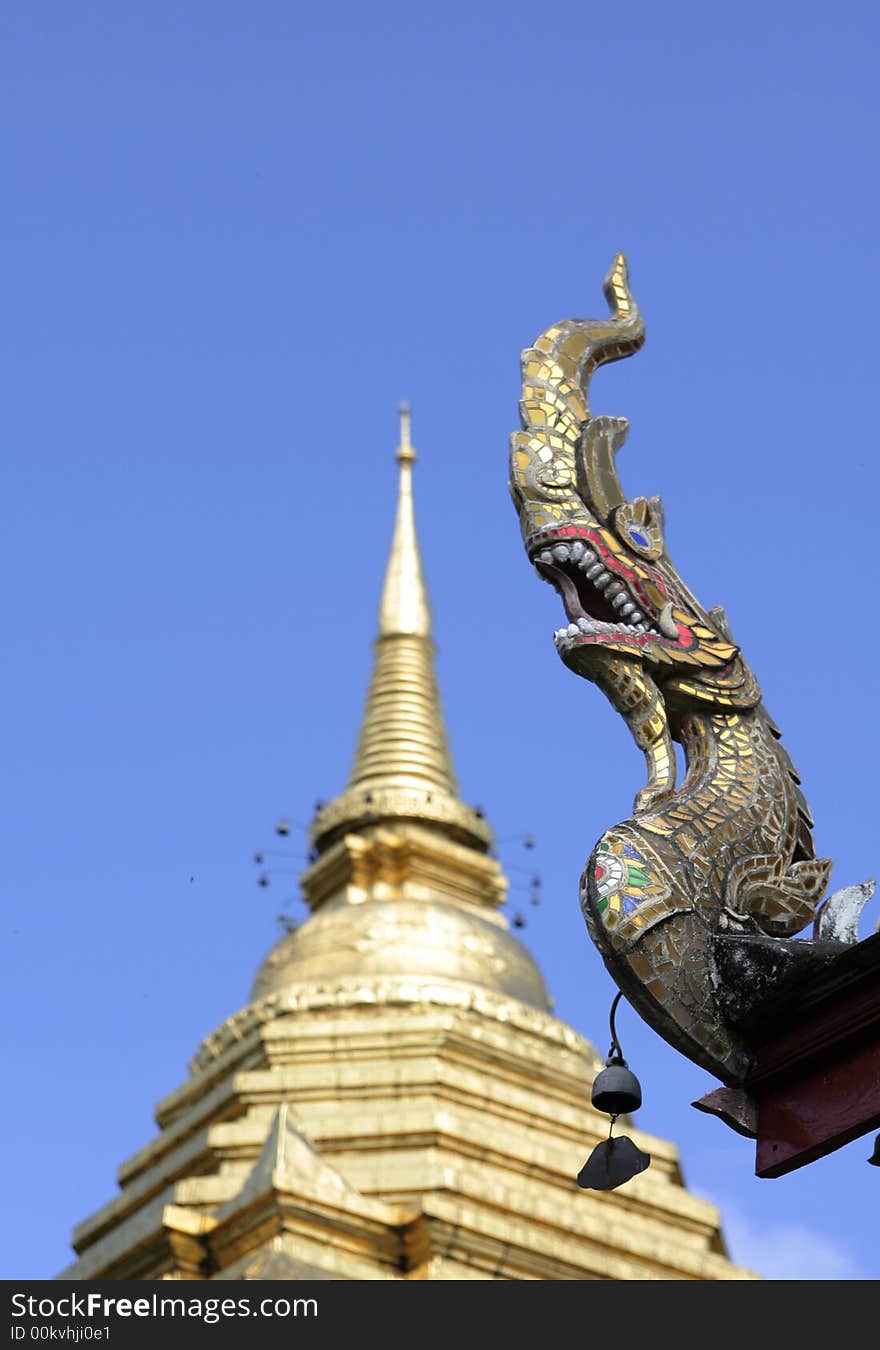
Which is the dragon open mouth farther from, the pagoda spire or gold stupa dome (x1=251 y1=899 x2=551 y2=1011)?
the pagoda spire

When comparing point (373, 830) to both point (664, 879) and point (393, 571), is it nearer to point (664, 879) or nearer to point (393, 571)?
point (393, 571)

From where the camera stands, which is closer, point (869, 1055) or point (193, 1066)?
point (869, 1055)

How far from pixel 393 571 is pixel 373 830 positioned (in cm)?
760

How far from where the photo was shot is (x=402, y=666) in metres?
43.7

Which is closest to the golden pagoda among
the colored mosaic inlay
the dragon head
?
the dragon head

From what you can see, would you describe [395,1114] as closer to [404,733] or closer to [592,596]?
[404,733]

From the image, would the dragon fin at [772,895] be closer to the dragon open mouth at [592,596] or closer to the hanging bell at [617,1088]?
the hanging bell at [617,1088]

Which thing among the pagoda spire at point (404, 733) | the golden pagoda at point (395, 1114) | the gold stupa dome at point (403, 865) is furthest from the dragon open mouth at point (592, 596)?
the pagoda spire at point (404, 733)

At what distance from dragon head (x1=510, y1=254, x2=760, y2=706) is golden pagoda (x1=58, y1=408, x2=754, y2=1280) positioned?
1768cm

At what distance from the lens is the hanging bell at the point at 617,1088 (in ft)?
27.1

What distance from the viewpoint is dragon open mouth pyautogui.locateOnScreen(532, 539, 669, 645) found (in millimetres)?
8945

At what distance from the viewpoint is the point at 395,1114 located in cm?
3222
